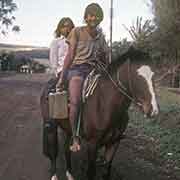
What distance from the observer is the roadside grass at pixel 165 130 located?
9227 millimetres

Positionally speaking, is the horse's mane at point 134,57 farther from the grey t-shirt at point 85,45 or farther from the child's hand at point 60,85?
the child's hand at point 60,85

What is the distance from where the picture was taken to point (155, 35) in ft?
95.6

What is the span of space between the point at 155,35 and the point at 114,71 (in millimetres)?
23672

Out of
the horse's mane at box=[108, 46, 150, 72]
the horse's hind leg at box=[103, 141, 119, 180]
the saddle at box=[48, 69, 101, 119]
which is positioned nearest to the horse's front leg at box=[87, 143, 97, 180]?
the horse's hind leg at box=[103, 141, 119, 180]

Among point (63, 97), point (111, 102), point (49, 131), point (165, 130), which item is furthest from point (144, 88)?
point (165, 130)

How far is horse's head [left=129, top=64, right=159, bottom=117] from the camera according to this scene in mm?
5461

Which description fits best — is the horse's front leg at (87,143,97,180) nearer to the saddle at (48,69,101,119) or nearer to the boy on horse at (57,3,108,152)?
the boy on horse at (57,3,108,152)

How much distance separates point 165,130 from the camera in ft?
36.9

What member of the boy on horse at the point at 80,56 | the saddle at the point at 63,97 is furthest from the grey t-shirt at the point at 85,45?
the saddle at the point at 63,97

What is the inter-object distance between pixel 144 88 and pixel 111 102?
1.99 ft

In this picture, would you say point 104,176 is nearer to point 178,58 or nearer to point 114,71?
point 114,71

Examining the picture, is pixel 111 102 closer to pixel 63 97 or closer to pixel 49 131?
pixel 63 97

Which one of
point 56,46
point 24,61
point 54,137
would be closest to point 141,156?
point 54,137

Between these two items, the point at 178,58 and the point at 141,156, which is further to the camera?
the point at 178,58
